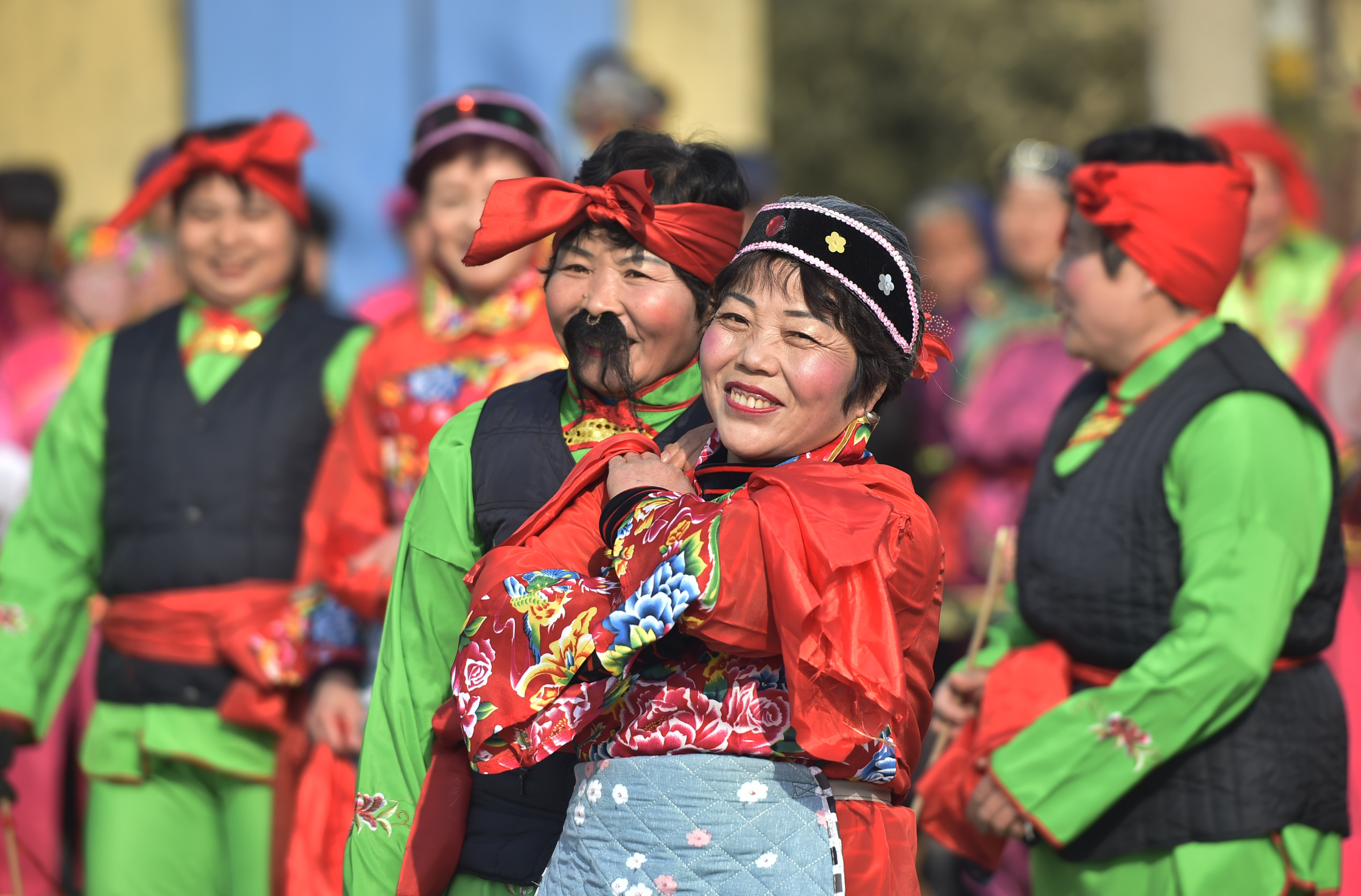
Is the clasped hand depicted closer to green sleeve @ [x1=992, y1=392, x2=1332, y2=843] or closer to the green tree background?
green sleeve @ [x1=992, y1=392, x2=1332, y2=843]

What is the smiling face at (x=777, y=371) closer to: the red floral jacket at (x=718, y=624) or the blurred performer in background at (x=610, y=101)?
the red floral jacket at (x=718, y=624)

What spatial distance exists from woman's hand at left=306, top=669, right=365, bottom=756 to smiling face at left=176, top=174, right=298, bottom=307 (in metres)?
1.08

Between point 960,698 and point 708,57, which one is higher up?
point 708,57

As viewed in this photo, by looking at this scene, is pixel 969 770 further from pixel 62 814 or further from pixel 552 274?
pixel 62 814

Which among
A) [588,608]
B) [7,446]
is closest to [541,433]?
[588,608]

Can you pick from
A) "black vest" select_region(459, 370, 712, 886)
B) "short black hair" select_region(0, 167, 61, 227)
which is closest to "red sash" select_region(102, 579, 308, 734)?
"black vest" select_region(459, 370, 712, 886)

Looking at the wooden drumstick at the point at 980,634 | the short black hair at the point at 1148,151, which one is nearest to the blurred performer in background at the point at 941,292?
the wooden drumstick at the point at 980,634

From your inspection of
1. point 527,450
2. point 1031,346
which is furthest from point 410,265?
point 527,450

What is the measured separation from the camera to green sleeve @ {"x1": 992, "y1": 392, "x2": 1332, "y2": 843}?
2.95 meters

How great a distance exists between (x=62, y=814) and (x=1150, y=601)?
409 centimetres

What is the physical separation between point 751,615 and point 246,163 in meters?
2.47

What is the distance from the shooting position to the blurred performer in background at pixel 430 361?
3.49 m

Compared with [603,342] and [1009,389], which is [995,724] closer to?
[603,342]

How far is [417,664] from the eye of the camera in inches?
100
